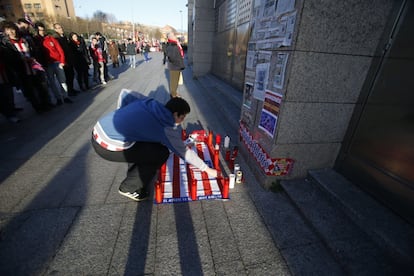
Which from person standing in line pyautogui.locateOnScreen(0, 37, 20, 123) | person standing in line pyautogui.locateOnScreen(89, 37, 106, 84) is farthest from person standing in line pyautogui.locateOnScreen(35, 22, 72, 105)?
person standing in line pyautogui.locateOnScreen(89, 37, 106, 84)

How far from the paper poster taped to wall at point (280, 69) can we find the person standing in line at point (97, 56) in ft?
31.6

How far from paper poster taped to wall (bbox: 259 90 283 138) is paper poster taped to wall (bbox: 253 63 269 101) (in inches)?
6.3

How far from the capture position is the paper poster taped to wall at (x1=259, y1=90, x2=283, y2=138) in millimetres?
2565

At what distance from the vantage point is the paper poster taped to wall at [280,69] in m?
2.36

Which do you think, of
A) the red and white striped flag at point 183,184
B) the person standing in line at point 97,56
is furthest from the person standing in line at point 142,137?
the person standing in line at point 97,56

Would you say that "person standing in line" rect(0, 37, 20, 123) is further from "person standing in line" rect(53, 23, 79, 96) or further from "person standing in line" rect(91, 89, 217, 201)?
"person standing in line" rect(91, 89, 217, 201)

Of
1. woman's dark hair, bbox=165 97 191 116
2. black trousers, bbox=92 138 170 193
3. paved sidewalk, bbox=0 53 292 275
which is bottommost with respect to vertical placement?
paved sidewalk, bbox=0 53 292 275

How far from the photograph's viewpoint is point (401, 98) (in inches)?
84.6

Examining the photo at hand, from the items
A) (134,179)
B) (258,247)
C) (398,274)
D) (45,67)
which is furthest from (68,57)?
(398,274)

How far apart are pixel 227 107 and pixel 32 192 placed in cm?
504

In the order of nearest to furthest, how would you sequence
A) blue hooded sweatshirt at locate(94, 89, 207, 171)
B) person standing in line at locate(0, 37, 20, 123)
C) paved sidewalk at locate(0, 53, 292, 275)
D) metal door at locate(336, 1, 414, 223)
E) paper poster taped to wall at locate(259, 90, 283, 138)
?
paved sidewalk at locate(0, 53, 292, 275) < metal door at locate(336, 1, 414, 223) < blue hooded sweatshirt at locate(94, 89, 207, 171) < paper poster taped to wall at locate(259, 90, 283, 138) < person standing in line at locate(0, 37, 20, 123)

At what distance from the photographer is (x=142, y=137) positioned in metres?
2.29

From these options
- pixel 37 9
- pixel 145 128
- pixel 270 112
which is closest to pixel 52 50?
pixel 145 128

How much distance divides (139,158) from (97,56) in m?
9.28
